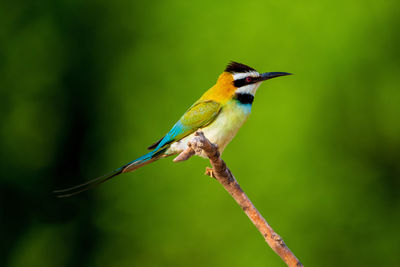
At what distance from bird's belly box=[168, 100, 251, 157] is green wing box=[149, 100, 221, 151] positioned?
1.0 inches

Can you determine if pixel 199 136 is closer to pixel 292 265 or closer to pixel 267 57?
pixel 292 265

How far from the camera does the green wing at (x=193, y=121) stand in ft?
7.82

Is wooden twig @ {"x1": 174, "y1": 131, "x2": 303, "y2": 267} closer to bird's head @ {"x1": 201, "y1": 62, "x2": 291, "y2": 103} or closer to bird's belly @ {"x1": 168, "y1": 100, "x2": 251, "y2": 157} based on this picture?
bird's belly @ {"x1": 168, "y1": 100, "x2": 251, "y2": 157}

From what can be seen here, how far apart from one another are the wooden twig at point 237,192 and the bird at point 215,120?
0.97 feet

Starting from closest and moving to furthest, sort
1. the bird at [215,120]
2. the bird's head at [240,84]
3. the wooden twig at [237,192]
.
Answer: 1. the wooden twig at [237,192]
2. the bird at [215,120]
3. the bird's head at [240,84]

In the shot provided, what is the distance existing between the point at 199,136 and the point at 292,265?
0.56 metres

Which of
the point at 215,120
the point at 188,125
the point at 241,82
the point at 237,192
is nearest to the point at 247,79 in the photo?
the point at 241,82

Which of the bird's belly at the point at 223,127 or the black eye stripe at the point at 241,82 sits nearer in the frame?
the bird's belly at the point at 223,127

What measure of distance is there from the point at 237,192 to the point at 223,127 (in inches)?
16.5

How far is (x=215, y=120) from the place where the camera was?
241 centimetres

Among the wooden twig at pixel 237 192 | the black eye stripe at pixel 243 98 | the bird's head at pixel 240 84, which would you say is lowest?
the wooden twig at pixel 237 192

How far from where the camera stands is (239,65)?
100 inches

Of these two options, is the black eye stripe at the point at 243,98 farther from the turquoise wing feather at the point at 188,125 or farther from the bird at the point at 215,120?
the turquoise wing feather at the point at 188,125

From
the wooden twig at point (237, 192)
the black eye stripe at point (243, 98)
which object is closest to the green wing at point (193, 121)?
the black eye stripe at point (243, 98)
